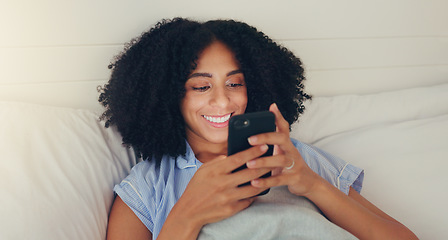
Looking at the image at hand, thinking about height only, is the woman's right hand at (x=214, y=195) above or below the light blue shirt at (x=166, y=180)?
above

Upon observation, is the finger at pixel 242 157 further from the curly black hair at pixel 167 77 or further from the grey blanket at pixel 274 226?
the curly black hair at pixel 167 77

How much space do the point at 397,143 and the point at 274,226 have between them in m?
0.70

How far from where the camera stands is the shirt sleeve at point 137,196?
39.5 inches

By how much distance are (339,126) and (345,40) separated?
0.37 meters

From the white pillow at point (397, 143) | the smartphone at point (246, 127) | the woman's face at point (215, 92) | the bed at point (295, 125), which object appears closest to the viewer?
the smartphone at point (246, 127)

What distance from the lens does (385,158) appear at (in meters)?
1.26

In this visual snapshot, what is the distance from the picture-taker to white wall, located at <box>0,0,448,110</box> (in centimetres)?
120

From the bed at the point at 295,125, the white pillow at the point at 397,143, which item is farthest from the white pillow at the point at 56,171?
the white pillow at the point at 397,143

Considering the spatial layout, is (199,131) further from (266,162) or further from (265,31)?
(265,31)

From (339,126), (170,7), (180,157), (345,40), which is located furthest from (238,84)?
(345,40)

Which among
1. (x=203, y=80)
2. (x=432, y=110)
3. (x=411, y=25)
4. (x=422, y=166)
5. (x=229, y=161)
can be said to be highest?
(x=411, y=25)

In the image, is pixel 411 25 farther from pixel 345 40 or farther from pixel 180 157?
pixel 180 157

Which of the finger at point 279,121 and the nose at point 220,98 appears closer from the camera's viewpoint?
the finger at point 279,121

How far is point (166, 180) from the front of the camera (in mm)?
1094
